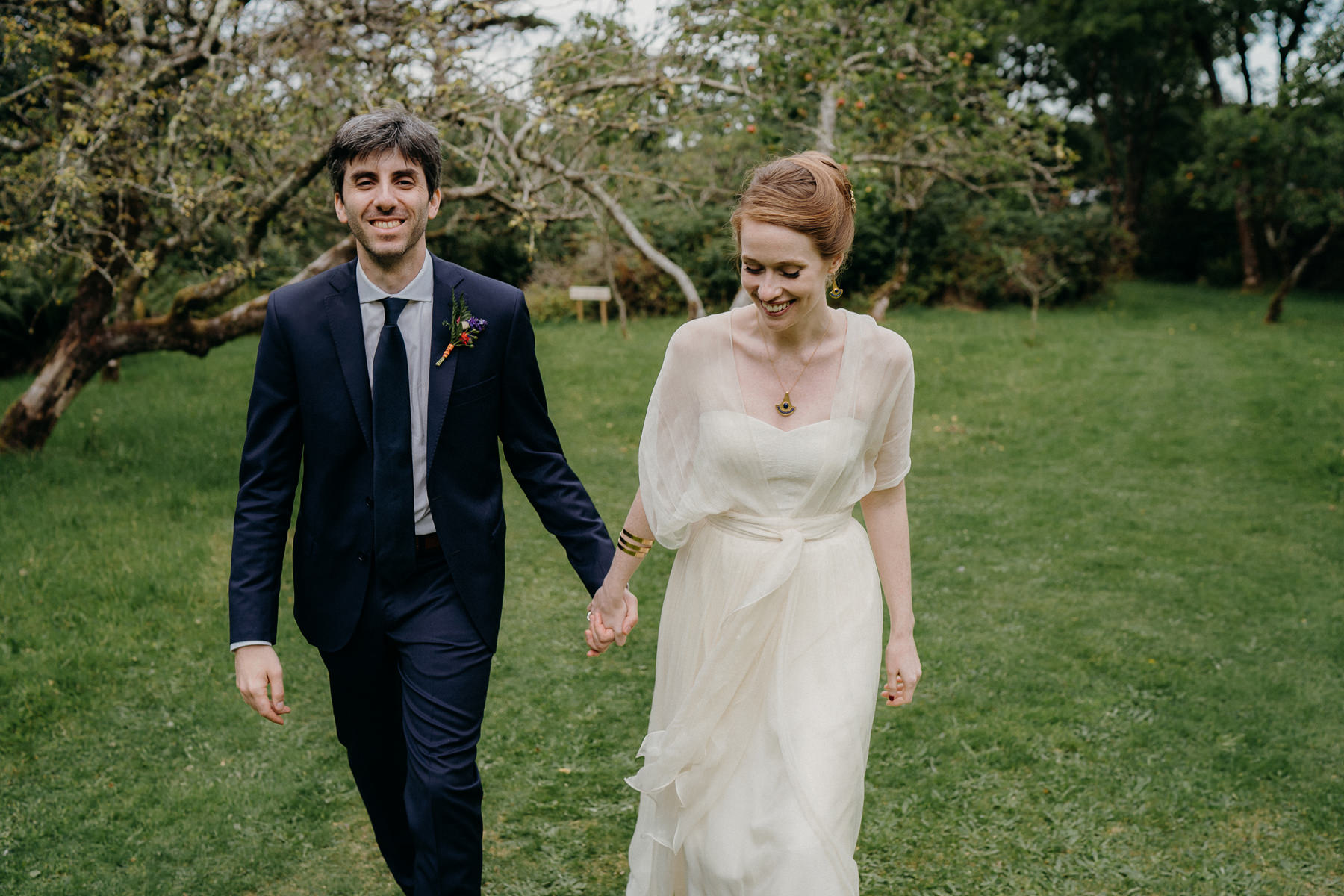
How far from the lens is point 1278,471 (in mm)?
10703

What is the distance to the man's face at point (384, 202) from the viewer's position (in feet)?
9.19

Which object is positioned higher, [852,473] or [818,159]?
[818,159]

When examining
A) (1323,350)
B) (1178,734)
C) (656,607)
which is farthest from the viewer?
(1323,350)

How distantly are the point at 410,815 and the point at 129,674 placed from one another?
346 cm

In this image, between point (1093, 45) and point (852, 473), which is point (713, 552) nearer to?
point (852, 473)

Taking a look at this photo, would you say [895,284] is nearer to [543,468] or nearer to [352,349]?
[543,468]

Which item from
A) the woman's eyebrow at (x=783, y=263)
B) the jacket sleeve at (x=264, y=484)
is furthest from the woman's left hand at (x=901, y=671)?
the jacket sleeve at (x=264, y=484)

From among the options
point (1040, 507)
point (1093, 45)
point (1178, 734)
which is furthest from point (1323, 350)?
point (1093, 45)

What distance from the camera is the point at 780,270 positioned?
2.75 meters

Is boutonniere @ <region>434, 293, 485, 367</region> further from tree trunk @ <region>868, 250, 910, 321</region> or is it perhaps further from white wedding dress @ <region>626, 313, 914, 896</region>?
tree trunk @ <region>868, 250, 910, 321</region>

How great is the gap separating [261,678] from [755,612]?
129 cm

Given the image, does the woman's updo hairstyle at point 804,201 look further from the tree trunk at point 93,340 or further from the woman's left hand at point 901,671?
the tree trunk at point 93,340

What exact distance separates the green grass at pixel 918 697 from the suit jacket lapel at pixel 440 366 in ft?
4.40

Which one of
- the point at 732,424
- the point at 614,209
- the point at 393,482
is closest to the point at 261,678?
the point at 393,482
